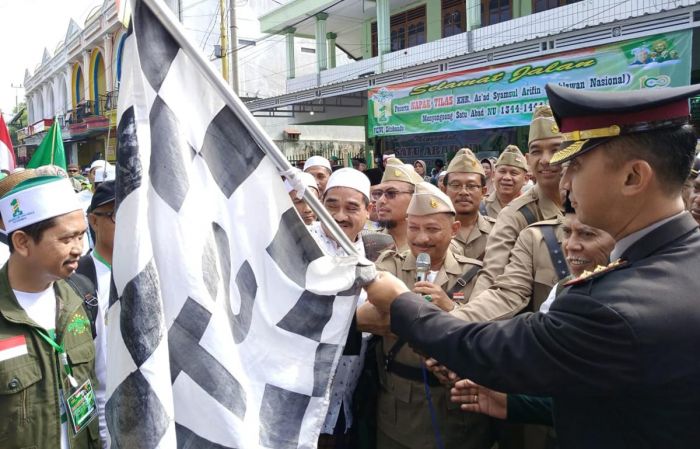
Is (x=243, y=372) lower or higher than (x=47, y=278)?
lower

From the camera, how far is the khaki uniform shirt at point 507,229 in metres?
2.84

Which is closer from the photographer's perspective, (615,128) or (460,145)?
(615,128)

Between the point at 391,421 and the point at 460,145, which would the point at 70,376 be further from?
the point at 460,145

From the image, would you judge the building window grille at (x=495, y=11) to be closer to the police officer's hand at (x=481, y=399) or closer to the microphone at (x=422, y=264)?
the microphone at (x=422, y=264)

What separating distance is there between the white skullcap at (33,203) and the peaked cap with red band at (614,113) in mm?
1971

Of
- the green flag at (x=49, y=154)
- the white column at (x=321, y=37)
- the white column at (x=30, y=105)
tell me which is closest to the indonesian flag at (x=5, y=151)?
the green flag at (x=49, y=154)

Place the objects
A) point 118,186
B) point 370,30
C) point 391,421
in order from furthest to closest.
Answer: point 370,30 < point 391,421 < point 118,186

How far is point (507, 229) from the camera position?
314 cm

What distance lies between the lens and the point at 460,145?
16.1 m

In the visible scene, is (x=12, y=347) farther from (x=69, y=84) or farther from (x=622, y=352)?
(x=69, y=84)

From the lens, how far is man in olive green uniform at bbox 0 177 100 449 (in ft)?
6.59

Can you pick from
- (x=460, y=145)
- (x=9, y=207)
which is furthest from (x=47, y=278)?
(x=460, y=145)

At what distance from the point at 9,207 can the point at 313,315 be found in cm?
141

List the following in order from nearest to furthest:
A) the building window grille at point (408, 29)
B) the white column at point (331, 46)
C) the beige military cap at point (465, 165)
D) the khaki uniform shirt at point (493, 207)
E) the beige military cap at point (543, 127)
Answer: the beige military cap at point (543, 127) → the beige military cap at point (465, 165) → the khaki uniform shirt at point (493, 207) → the building window grille at point (408, 29) → the white column at point (331, 46)
